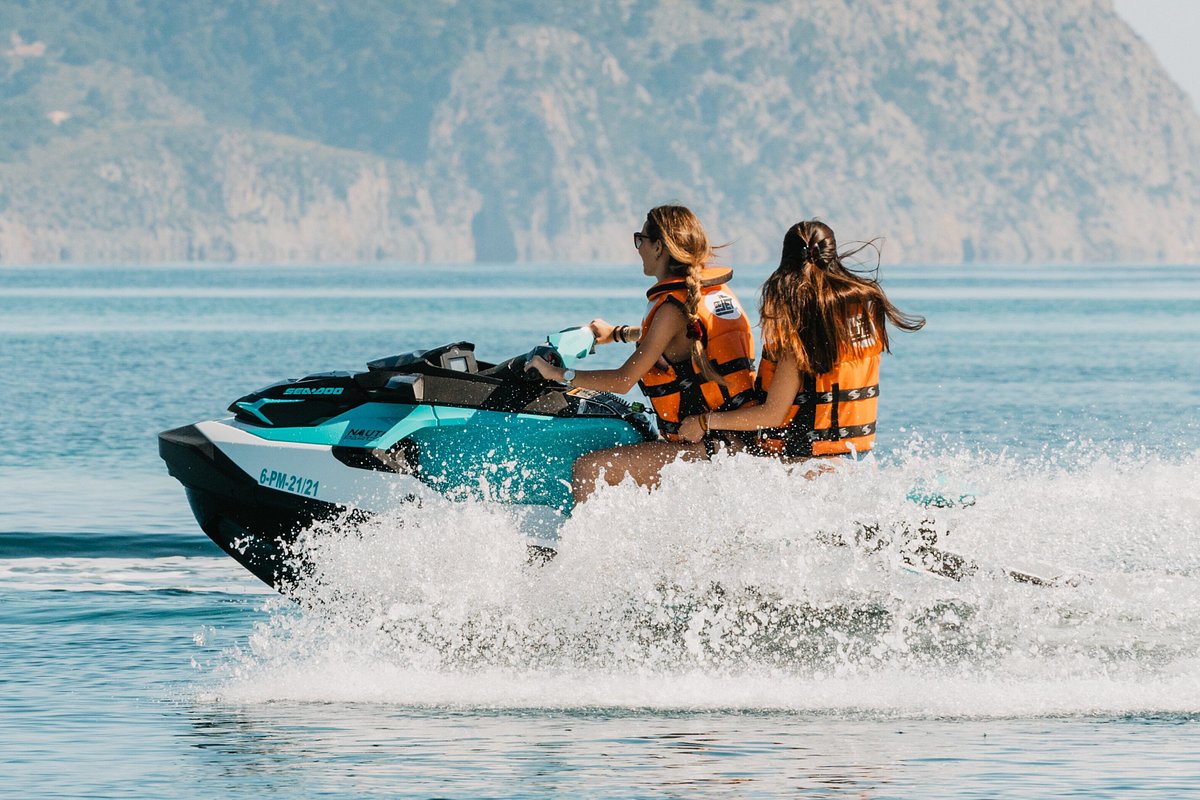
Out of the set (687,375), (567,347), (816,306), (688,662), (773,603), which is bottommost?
(688,662)

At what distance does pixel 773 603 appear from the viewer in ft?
24.5

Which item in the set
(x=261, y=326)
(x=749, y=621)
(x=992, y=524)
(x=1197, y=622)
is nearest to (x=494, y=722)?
(x=749, y=621)

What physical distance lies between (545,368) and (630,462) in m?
0.49

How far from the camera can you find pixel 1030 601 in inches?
291

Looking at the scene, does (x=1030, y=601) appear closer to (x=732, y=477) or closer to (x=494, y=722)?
(x=732, y=477)

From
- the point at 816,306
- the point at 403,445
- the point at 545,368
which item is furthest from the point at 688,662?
the point at 816,306

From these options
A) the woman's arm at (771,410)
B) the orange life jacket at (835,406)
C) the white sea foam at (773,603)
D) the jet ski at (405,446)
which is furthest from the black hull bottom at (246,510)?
the orange life jacket at (835,406)

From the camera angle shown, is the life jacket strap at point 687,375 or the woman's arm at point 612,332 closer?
the life jacket strap at point 687,375

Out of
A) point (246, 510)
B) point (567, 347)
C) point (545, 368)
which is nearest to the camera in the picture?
point (567, 347)

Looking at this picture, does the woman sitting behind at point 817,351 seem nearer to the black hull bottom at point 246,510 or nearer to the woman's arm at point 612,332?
the woman's arm at point 612,332

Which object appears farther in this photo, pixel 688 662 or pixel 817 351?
pixel 688 662

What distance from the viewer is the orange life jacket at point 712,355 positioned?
283 inches

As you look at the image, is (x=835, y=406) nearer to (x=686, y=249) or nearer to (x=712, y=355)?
(x=712, y=355)

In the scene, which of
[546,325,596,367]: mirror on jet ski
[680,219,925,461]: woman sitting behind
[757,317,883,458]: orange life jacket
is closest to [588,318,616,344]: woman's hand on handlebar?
[546,325,596,367]: mirror on jet ski
